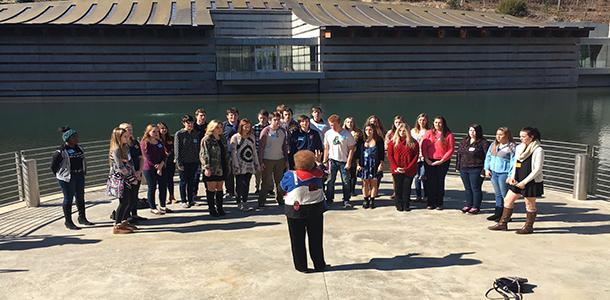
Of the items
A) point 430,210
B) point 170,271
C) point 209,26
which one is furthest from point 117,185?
point 209,26

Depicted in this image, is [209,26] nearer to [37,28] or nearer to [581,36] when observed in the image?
[37,28]

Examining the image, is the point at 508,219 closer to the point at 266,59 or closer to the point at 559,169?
the point at 559,169

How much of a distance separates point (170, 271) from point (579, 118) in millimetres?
27466

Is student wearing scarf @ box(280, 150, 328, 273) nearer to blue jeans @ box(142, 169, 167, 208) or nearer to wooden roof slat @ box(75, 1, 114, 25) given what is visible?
blue jeans @ box(142, 169, 167, 208)

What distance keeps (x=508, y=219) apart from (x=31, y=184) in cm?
749

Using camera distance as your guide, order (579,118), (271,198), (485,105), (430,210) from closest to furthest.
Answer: (430,210) < (271,198) < (579,118) < (485,105)

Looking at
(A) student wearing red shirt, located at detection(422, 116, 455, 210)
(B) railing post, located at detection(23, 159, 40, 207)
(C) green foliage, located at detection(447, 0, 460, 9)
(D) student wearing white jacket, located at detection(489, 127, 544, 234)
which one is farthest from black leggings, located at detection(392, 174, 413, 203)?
(C) green foliage, located at detection(447, 0, 460, 9)

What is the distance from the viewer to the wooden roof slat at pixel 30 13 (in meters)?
38.6

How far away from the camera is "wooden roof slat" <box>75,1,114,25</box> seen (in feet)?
128

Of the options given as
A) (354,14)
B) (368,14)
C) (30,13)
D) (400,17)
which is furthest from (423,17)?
(30,13)

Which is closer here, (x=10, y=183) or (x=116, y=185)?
(x=116, y=185)

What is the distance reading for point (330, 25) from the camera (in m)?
41.4

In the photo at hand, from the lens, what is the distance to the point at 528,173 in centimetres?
659

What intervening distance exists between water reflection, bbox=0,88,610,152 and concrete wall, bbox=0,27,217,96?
103 centimetres
